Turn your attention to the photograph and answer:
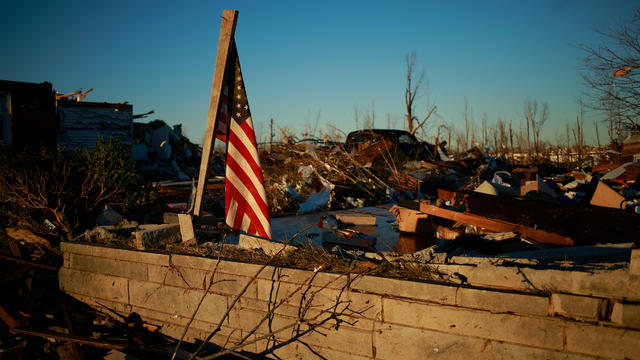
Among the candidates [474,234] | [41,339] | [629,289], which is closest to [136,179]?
[41,339]

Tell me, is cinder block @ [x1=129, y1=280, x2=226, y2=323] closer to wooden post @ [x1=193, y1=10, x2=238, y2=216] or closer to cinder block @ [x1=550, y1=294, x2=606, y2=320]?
wooden post @ [x1=193, y1=10, x2=238, y2=216]

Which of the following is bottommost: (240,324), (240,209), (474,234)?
(240,324)

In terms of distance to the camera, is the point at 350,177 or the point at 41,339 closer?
the point at 41,339

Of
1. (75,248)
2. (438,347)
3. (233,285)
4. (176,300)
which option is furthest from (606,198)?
(75,248)

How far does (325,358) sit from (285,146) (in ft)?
32.6

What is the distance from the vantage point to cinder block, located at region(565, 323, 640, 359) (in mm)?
2623

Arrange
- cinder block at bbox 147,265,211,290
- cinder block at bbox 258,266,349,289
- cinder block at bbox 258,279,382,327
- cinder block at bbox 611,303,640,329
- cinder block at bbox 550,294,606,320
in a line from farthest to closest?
1. cinder block at bbox 147,265,211,290
2. cinder block at bbox 258,266,349,289
3. cinder block at bbox 258,279,382,327
4. cinder block at bbox 550,294,606,320
5. cinder block at bbox 611,303,640,329

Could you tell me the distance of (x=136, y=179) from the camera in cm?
712

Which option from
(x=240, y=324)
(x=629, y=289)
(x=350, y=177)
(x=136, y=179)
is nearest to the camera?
(x=629, y=289)

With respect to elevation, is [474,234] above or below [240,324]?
above

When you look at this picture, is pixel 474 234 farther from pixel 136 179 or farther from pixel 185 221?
pixel 136 179

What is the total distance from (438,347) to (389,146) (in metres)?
10.3

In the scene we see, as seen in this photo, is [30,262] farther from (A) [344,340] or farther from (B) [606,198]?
(B) [606,198]

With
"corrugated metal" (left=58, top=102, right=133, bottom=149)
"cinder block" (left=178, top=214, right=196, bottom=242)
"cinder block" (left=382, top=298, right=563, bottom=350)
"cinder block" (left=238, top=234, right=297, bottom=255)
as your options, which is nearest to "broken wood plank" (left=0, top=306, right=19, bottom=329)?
"cinder block" (left=178, top=214, right=196, bottom=242)
